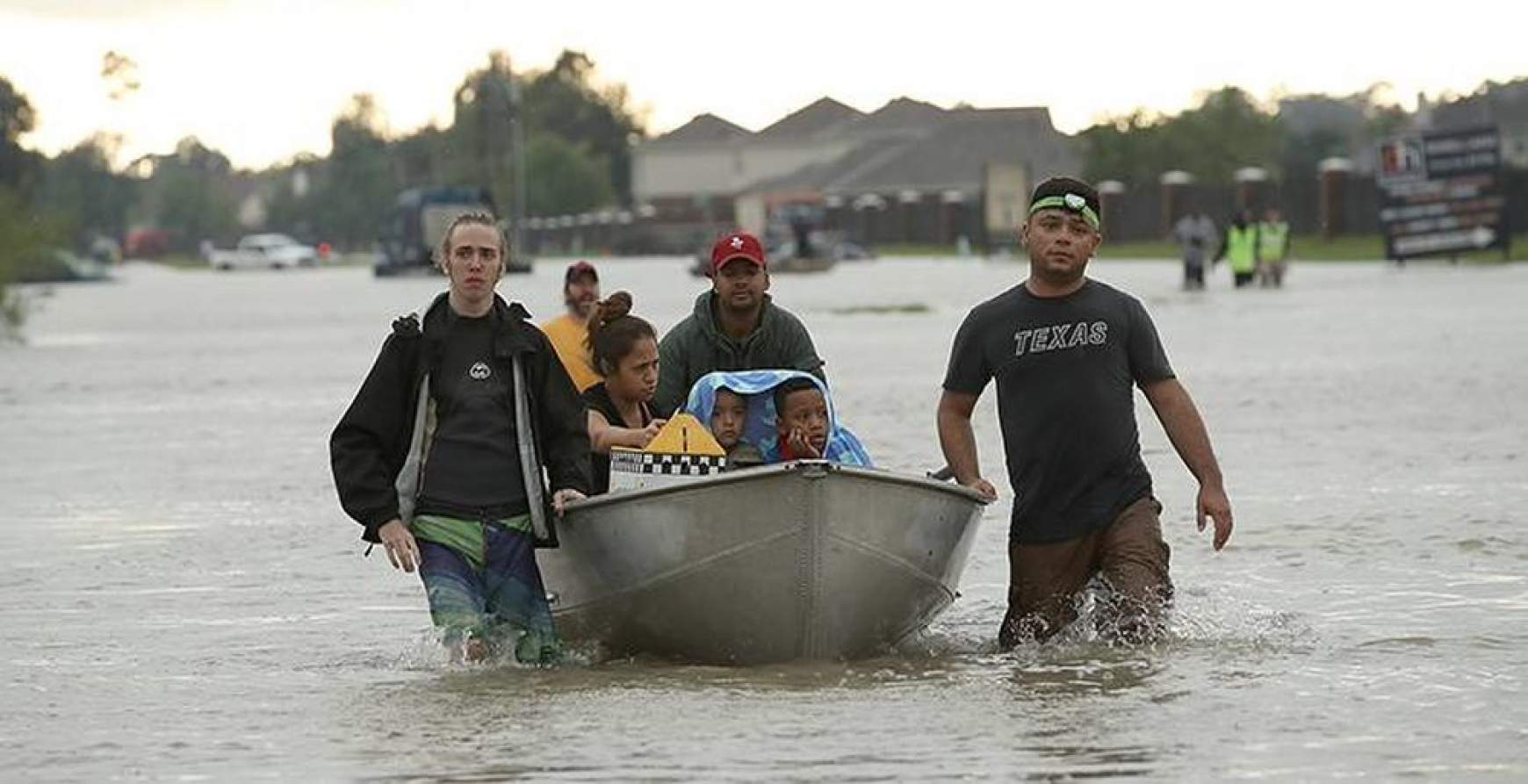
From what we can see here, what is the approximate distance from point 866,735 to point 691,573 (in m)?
1.45

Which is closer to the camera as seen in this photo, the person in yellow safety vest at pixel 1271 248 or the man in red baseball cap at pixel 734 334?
the man in red baseball cap at pixel 734 334

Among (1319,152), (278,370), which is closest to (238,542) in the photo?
(278,370)

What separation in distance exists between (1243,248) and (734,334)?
149 feet

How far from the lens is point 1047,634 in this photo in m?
12.0

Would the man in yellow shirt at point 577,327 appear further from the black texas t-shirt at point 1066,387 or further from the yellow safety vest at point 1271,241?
the yellow safety vest at point 1271,241

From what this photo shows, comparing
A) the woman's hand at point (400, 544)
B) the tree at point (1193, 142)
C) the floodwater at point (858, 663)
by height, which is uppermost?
the woman's hand at point (400, 544)

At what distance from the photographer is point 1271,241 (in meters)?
56.7

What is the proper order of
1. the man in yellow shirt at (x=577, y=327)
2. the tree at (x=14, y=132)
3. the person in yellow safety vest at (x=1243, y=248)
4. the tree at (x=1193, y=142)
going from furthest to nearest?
the tree at (x=1193, y=142), the tree at (x=14, y=132), the person in yellow safety vest at (x=1243, y=248), the man in yellow shirt at (x=577, y=327)

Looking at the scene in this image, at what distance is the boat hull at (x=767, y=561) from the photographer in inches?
442

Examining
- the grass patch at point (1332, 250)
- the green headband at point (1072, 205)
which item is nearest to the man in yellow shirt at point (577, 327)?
the green headband at point (1072, 205)

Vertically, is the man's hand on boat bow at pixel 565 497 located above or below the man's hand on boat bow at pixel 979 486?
above

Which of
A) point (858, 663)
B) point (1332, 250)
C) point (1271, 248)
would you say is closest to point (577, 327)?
point (858, 663)

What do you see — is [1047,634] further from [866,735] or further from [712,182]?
[712,182]

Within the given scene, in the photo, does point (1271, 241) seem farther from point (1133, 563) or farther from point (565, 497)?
point (565, 497)
